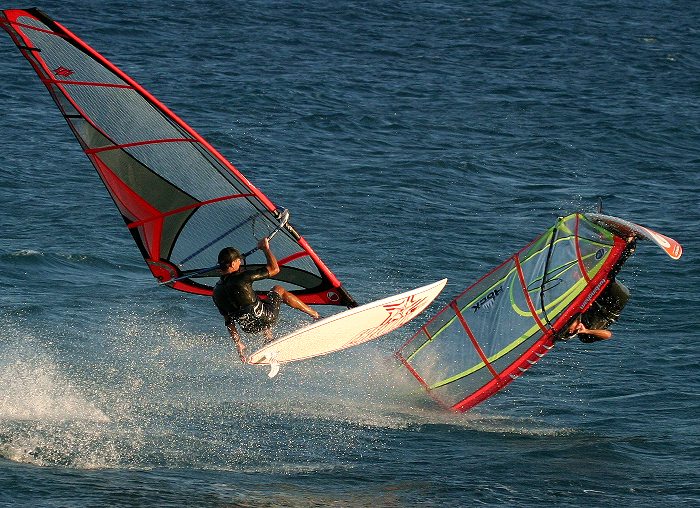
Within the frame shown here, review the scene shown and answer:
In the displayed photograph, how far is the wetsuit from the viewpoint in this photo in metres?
10.6

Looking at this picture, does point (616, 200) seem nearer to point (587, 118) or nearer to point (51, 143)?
point (587, 118)

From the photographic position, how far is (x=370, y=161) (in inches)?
951

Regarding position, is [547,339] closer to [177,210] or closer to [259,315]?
[259,315]

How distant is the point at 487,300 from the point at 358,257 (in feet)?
16.0

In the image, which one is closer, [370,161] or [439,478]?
[439,478]

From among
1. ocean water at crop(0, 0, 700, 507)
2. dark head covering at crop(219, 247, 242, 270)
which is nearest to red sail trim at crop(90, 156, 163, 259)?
dark head covering at crop(219, 247, 242, 270)

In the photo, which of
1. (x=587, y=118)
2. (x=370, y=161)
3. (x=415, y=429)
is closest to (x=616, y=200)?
(x=370, y=161)

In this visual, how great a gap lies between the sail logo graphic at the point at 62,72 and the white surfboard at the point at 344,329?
124 inches

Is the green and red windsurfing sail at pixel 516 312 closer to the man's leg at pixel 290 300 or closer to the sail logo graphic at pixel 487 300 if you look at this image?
the sail logo graphic at pixel 487 300

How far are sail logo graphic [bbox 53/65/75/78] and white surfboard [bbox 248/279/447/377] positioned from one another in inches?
124

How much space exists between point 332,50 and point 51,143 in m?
12.2

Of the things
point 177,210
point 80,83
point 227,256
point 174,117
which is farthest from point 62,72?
point 227,256

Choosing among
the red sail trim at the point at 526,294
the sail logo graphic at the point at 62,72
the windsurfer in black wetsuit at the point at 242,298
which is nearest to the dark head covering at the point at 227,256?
the windsurfer in black wetsuit at the point at 242,298

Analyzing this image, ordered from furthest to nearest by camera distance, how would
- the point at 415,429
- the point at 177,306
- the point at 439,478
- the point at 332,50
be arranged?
the point at 332,50 < the point at 177,306 < the point at 415,429 < the point at 439,478
